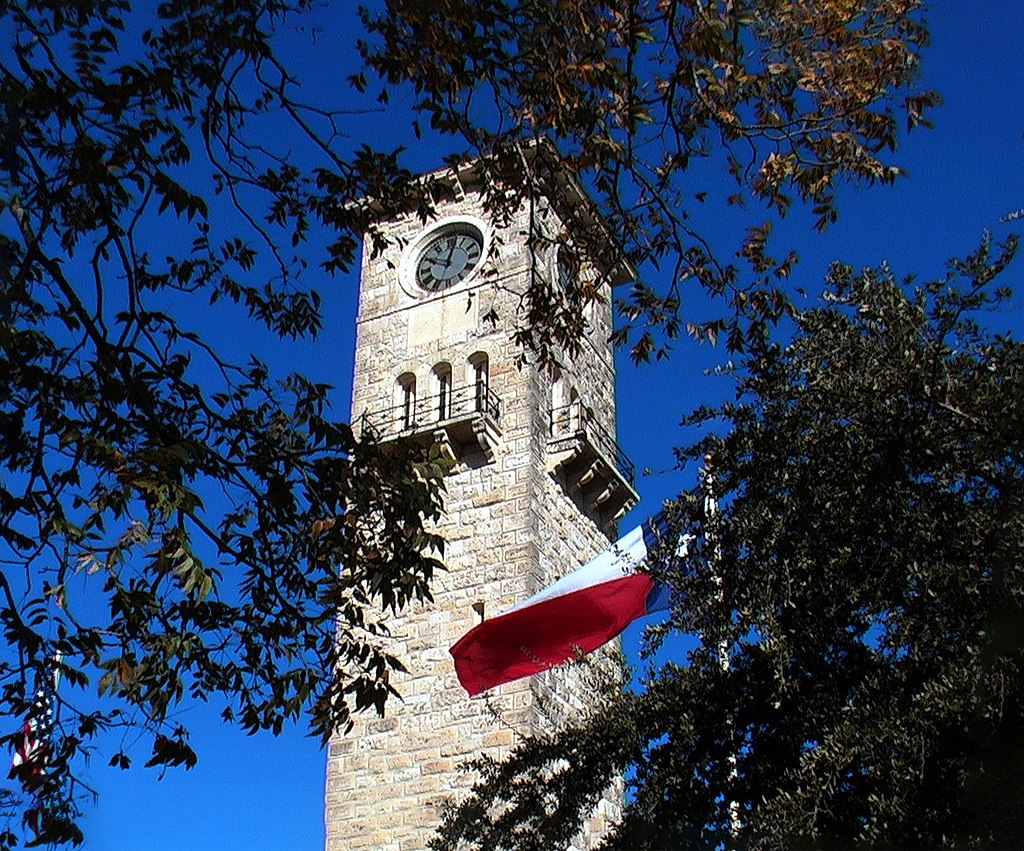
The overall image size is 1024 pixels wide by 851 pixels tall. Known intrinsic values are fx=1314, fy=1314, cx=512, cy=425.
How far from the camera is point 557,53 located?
6.96m

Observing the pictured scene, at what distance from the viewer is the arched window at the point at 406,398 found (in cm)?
1991

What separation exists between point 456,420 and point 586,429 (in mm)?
2255

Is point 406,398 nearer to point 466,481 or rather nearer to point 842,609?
point 466,481

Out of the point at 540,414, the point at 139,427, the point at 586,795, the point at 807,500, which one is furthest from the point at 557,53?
the point at 540,414

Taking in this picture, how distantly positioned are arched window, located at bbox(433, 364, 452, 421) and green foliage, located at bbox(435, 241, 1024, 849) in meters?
10.2

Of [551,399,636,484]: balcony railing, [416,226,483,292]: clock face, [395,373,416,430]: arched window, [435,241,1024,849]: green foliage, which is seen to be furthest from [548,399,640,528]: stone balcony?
[435,241,1024,849]: green foliage

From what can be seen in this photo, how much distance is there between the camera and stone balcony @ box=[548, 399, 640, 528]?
19.6 metres

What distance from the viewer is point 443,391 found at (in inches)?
A: 792

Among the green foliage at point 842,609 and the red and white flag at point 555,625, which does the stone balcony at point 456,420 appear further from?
the green foliage at point 842,609

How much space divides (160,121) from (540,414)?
13.1m

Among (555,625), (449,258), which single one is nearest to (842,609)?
(555,625)

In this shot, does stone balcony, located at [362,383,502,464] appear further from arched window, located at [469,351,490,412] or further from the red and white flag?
the red and white flag

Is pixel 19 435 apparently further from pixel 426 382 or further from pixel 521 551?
pixel 426 382

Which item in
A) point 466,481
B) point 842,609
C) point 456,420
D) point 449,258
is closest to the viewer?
point 842,609
